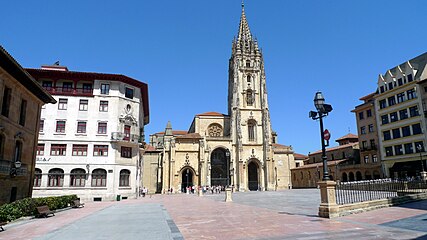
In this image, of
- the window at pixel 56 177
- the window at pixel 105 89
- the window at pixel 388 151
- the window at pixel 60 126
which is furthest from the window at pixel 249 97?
the window at pixel 56 177

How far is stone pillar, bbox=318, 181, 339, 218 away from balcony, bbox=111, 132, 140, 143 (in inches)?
1030

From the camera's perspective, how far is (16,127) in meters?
19.2

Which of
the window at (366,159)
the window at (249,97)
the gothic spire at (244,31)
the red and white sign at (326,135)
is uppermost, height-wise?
the gothic spire at (244,31)

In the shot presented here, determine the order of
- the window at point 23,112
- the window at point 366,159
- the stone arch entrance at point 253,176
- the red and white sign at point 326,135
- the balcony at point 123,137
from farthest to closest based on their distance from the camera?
1. the stone arch entrance at point 253,176
2. the window at point 366,159
3. the balcony at point 123,137
4. the window at point 23,112
5. the red and white sign at point 326,135

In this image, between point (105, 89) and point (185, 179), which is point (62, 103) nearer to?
point (105, 89)

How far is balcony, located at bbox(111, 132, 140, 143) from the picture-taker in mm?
32781

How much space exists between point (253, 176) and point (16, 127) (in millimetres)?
46909

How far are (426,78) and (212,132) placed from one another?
126ft

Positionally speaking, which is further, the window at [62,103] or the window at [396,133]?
the window at [396,133]

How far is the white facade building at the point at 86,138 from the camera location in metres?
30.8

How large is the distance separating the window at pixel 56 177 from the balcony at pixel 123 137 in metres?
6.55

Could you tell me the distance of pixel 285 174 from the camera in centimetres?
6128

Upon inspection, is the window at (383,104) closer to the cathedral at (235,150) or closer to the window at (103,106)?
the cathedral at (235,150)

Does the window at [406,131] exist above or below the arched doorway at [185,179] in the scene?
above
